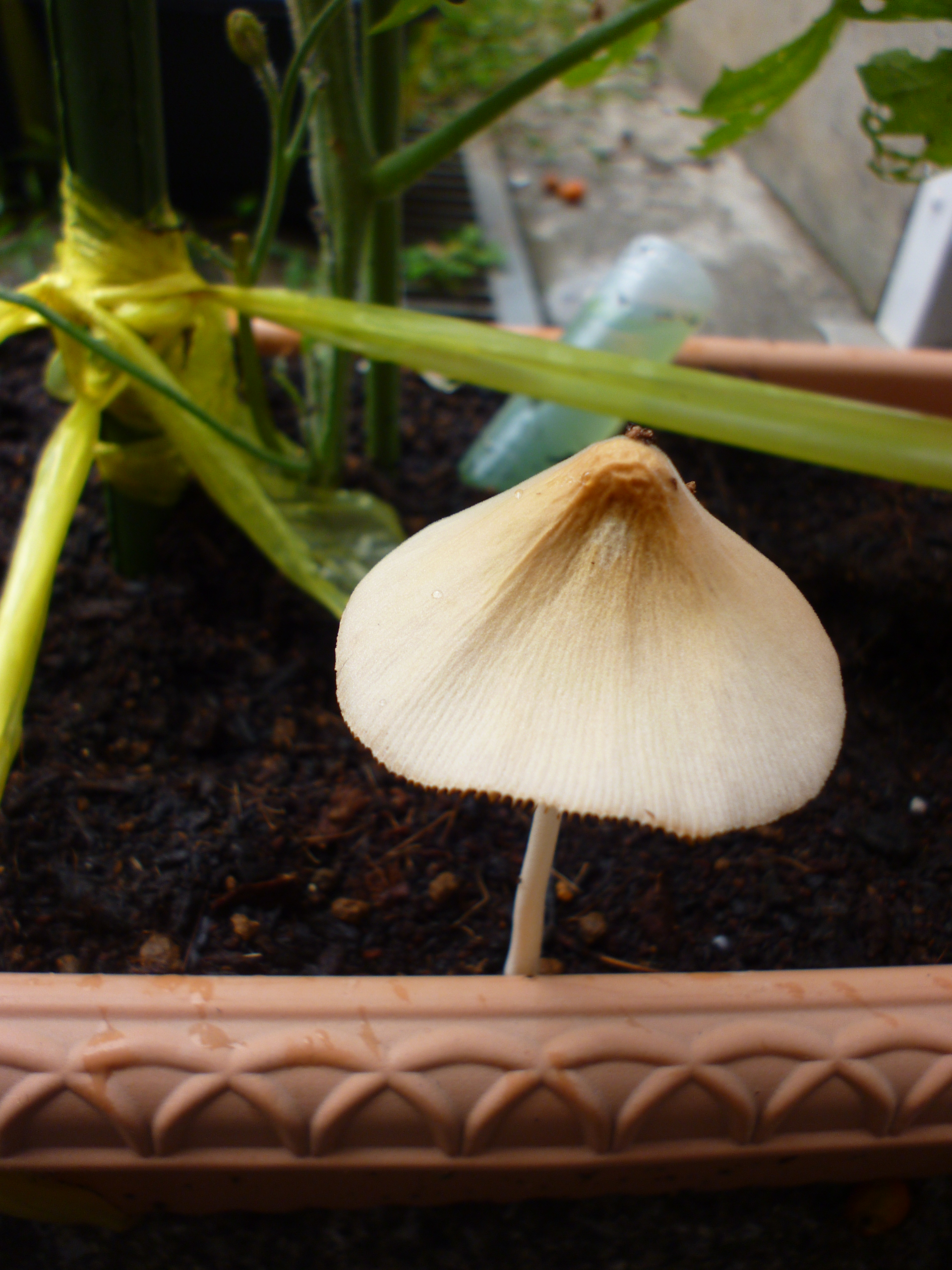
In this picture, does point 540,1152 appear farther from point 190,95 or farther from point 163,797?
point 190,95

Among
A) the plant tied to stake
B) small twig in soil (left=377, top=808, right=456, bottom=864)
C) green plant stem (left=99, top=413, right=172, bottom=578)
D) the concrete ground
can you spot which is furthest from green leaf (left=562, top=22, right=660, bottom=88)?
the concrete ground

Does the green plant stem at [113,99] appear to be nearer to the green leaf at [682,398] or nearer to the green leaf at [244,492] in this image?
the green leaf at [244,492]

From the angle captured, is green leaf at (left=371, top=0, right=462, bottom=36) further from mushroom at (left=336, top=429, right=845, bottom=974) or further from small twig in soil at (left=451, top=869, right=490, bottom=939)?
small twig in soil at (left=451, top=869, right=490, bottom=939)

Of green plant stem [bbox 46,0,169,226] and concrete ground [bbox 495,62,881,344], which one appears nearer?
green plant stem [bbox 46,0,169,226]

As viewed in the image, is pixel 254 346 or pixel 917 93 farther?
pixel 254 346

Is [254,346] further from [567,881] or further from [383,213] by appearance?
[567,881]

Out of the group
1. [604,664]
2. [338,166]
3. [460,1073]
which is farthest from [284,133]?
[460,1073]

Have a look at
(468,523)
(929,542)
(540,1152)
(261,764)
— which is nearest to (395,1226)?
(540,1152)
